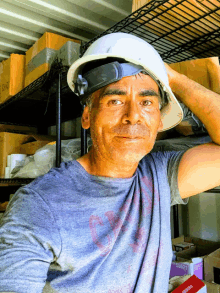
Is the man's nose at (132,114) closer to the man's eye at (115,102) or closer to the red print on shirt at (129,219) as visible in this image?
the man's eye at (115,102)

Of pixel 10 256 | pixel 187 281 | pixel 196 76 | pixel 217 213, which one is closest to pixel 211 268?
pixel 187 281

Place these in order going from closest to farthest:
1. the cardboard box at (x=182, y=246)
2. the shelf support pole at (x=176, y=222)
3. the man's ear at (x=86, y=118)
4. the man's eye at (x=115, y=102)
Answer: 1. the man's eye at (x=115, y=102)
2. the man's ear at (x=86, y=118)
3. the cardboard box at (x=182, y=246)
4. the shelf support pole at (x=176, y=222)

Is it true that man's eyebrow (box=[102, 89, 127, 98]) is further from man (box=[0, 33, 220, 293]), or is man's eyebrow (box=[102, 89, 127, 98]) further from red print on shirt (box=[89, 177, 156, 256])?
red print on shirt (box=[89, 177, 156, 256])

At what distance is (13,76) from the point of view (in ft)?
6.12

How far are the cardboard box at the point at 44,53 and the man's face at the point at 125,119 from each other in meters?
0.91

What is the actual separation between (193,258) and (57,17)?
1.83 meters

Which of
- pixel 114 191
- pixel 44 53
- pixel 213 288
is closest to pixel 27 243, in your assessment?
pixel 114 191

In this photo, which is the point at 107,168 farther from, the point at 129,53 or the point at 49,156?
the point at 49,156

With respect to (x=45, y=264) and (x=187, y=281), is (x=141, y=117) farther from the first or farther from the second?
(x=187, y=281)

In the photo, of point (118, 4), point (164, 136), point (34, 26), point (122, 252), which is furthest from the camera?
point (34, 26)

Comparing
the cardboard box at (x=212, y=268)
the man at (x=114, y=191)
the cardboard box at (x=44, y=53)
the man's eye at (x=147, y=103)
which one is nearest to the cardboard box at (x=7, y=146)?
the cardboard box at (x=44, y=53)

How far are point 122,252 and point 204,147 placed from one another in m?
0.51

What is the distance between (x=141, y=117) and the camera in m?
0.80

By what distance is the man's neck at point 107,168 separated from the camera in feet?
2.72
